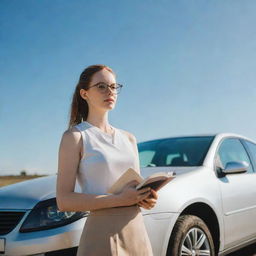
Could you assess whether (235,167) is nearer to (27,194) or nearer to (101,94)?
(27,194)

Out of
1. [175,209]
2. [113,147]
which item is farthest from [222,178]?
[113,147]

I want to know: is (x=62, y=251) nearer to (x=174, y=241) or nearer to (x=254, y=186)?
(x=174, y=241)

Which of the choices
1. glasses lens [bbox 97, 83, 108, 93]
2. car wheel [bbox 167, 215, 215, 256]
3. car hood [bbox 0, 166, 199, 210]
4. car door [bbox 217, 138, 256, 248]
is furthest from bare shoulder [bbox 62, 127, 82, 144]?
car door [bbox 217, 138, 256, 248]

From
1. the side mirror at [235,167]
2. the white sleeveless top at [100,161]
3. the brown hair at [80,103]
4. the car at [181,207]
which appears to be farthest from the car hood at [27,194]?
the side mirror at [235,167]

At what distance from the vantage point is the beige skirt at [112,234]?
1.68 m

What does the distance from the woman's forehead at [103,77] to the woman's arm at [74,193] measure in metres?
0.36

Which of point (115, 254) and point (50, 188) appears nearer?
point (115, 254)

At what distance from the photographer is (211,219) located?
3.45 m

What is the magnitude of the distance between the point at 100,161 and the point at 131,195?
0.23 meters

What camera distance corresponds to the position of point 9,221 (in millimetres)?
2506

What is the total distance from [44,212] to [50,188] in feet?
1.07

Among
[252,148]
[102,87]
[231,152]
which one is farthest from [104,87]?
[252,148]

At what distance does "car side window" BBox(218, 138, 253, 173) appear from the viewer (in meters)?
4.06

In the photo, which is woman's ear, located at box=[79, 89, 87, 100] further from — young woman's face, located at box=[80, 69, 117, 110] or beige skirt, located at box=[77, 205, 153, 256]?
beige skirt, located at box=[77, 205, 153, 256]
